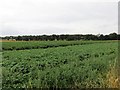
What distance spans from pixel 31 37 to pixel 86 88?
69.7 meters

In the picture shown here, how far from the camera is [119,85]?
5.51 metres

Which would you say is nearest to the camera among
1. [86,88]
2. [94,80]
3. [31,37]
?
[86,88]

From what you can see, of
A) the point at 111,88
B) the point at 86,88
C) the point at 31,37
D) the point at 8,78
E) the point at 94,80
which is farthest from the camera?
the point at 31,37

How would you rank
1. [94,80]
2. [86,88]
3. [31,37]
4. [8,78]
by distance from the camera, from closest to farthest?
1. [86,88]
2. [94,80]
3. [8,78]
4. [31,37]

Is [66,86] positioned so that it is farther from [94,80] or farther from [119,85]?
[119,85]

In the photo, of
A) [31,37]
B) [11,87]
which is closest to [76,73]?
[11,87]

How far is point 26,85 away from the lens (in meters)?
6.17

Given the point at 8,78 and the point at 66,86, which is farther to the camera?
the point at 8,78

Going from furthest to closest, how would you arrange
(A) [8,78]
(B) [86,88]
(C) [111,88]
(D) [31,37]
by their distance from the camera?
(D) [31,37] < (A) [8,78] < (B) [86,88] < (C) [111,88]

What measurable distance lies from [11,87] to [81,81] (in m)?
1.64

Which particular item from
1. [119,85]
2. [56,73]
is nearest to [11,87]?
[56,73]

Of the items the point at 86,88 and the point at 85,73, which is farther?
the point at 85,73

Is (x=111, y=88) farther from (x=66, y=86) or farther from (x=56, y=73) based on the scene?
(x=56, y=73)

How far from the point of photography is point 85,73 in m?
7.36
